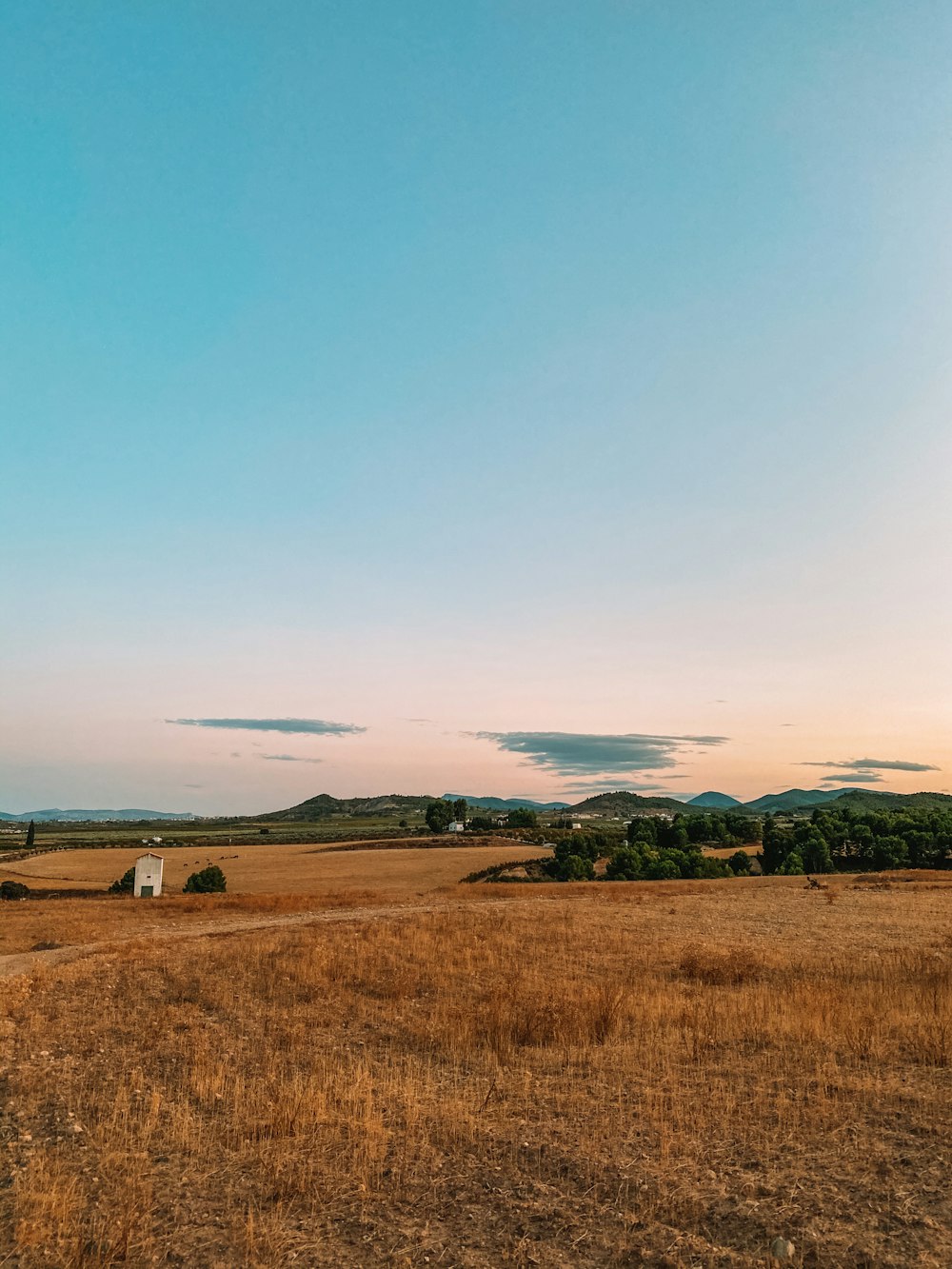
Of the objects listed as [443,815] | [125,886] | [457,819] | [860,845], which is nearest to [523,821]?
[457,819]

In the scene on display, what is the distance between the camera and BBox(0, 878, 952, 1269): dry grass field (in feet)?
24.1

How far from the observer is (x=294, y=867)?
344 ft

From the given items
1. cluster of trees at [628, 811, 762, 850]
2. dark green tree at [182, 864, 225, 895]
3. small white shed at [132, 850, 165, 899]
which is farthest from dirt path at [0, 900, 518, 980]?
cluster of trees at [628, 811, 762, 850]

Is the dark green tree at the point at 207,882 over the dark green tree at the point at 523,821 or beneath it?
over

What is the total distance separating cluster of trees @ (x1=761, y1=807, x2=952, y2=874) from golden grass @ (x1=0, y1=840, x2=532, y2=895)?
3576 centimetres

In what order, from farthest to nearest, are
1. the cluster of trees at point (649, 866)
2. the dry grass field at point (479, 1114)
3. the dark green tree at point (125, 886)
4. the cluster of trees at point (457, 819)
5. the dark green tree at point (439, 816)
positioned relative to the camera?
the dark green tree at point (439, 816), the cluster of trees at point (457, 819), the cluster of trees at point (649, 866), the dark green tree at point (125, 886), the dry grass field at point (479, 1114)

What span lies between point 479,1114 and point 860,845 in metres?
113

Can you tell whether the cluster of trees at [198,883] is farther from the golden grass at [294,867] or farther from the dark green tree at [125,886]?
the golden grass at [294,867]

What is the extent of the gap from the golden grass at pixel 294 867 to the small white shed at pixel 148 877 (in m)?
10.2

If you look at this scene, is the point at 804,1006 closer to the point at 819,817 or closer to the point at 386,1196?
the point at 386,1196

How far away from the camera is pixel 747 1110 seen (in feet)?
34.4

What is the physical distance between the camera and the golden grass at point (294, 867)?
277 feet

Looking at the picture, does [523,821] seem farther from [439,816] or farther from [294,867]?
[294,867]

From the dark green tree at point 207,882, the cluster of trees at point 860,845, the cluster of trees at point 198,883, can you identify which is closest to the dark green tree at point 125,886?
the cluster of trees at point 198,883
